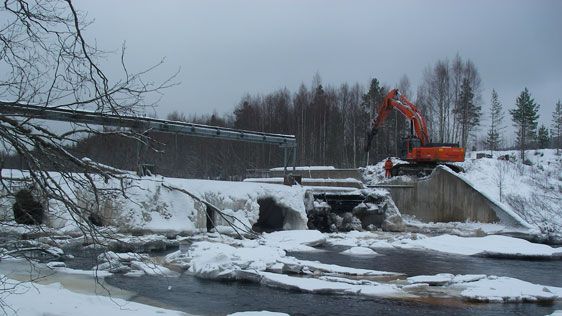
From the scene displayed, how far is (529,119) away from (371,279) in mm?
59906

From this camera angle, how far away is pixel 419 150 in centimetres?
3538

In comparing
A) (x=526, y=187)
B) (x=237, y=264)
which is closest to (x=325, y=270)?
(x=237, y=264)

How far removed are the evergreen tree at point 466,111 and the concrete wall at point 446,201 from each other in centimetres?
2557

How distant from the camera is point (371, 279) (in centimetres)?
1448

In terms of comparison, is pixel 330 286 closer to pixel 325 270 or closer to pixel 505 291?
pixel 325 270

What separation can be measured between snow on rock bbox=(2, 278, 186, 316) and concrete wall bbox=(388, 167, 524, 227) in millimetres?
24412

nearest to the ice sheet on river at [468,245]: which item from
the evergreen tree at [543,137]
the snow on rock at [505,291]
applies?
the snow on rock at [505,291]

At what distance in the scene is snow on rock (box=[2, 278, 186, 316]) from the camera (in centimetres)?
806

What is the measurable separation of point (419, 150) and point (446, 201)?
4107 mm

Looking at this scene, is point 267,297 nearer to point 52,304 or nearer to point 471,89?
point 52,304

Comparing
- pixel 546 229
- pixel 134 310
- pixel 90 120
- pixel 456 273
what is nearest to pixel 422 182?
pixel 546 229

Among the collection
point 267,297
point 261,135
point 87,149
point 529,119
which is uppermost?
point 529,119

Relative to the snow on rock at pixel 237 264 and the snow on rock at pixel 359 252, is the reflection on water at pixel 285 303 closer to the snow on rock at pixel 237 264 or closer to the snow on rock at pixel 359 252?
the snow on rock at pixel 237 264

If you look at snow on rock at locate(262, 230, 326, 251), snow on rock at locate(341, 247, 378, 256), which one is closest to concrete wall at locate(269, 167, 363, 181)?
snow on rock at locate(262, 230, 326, 251)
